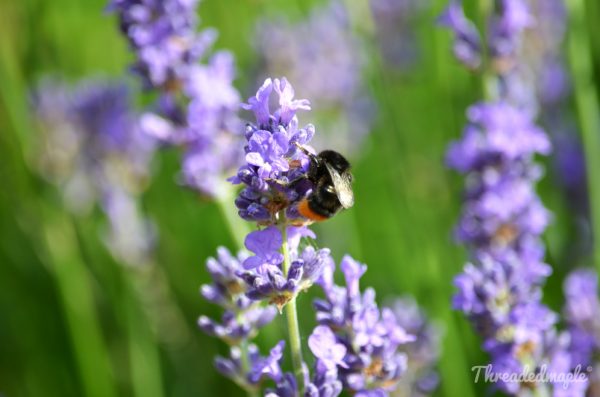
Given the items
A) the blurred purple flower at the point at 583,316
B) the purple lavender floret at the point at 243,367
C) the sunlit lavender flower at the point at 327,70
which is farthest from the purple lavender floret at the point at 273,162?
the sunlit lavender flower at the point at 327,70

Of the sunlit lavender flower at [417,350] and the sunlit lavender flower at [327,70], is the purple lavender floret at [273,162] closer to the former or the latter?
the sunlit lavender flower at [417,350]

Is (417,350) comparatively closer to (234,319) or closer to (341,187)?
(234,319)

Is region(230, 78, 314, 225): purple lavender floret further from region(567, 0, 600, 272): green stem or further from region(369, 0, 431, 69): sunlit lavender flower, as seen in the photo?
region(369, 0, 431, 69): sunlit lavender flower

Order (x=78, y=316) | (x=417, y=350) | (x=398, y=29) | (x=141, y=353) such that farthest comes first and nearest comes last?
(x=398, y=29), (x=141, y=353), (x=78, y=316), (x=417, y=350)

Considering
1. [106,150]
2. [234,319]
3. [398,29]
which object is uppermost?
[398,29]

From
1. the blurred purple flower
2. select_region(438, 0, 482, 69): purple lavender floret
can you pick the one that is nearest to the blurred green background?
select_region(438, 0, 482, 69): purple lavender floret

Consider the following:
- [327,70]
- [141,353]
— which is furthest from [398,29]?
[141,353]

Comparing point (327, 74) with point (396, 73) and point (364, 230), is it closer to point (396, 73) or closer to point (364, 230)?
point (396, 73)
